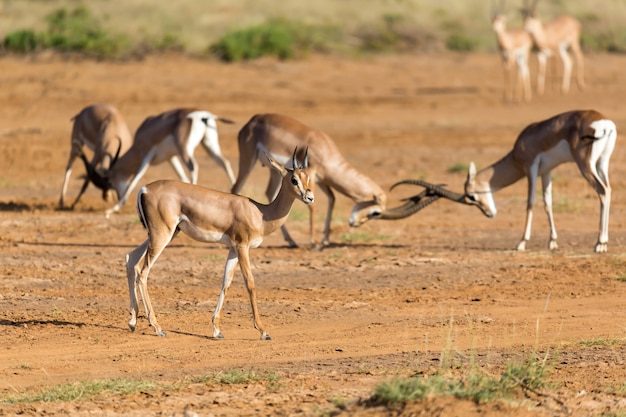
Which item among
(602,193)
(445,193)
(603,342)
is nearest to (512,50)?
(445,193)

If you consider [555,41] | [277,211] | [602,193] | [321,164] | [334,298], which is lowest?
[334,298]

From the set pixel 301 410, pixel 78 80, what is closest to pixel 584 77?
pixel 78 80

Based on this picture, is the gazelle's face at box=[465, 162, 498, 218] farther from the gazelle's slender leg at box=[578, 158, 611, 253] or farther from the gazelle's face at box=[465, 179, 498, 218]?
the gazelle's slender leg at box=[578, 158, 611, 253]

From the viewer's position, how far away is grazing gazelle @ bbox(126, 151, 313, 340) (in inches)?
383

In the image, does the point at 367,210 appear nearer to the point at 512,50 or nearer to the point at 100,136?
the point at 100,136

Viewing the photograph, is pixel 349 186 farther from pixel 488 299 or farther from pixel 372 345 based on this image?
pixel 372 345

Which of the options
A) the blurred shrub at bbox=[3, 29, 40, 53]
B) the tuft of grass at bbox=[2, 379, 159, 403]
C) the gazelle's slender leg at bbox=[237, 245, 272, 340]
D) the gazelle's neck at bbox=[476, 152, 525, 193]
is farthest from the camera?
the blurred shrub at bbox=[3, 29, 40, 53]

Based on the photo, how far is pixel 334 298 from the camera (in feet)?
38.2

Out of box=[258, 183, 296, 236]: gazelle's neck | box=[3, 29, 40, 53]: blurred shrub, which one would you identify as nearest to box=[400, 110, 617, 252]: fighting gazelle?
box=[258, 183, 296, 236]: gazelle's neck

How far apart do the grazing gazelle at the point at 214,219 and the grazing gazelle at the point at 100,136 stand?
7327 millimetres

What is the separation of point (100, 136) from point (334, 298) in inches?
282

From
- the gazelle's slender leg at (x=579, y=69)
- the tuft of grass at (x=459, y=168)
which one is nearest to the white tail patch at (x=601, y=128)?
the tuft of grass at (x=459, y=168)

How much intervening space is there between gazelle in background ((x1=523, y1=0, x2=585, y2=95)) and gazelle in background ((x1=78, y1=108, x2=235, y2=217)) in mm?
15465

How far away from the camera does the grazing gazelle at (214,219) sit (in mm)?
9734
